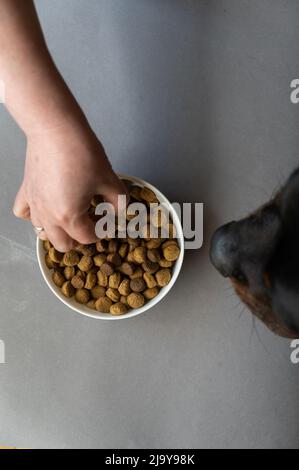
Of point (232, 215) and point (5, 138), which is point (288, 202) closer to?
point (232, 215)

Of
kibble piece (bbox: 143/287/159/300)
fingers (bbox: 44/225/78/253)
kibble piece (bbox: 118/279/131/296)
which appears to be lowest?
kibble piece (bbox: 143/287/159/300)

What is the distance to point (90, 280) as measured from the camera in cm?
68

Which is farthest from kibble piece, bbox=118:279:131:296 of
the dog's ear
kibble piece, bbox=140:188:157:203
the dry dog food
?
the dog's ear

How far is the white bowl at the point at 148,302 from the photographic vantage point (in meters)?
0.66

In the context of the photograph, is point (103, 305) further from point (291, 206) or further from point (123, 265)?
point (291, 206)

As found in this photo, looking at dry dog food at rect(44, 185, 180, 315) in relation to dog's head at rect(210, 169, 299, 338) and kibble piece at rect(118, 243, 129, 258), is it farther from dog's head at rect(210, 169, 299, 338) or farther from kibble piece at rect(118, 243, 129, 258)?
dog's head at rect(210, 169, 299, 338)

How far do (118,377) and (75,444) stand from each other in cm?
10

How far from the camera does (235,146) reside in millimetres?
735

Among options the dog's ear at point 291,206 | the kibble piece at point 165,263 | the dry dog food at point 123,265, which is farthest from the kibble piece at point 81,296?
the dog's ear at point 291,206

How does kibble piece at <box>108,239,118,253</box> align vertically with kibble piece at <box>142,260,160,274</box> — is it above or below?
above

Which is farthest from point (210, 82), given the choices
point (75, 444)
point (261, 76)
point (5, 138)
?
point (75, 444)

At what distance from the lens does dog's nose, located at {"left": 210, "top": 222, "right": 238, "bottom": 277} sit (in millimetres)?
559

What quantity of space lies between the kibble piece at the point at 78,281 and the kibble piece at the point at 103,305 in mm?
29

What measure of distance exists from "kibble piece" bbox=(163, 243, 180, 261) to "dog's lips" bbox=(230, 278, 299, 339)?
0.36 ft
